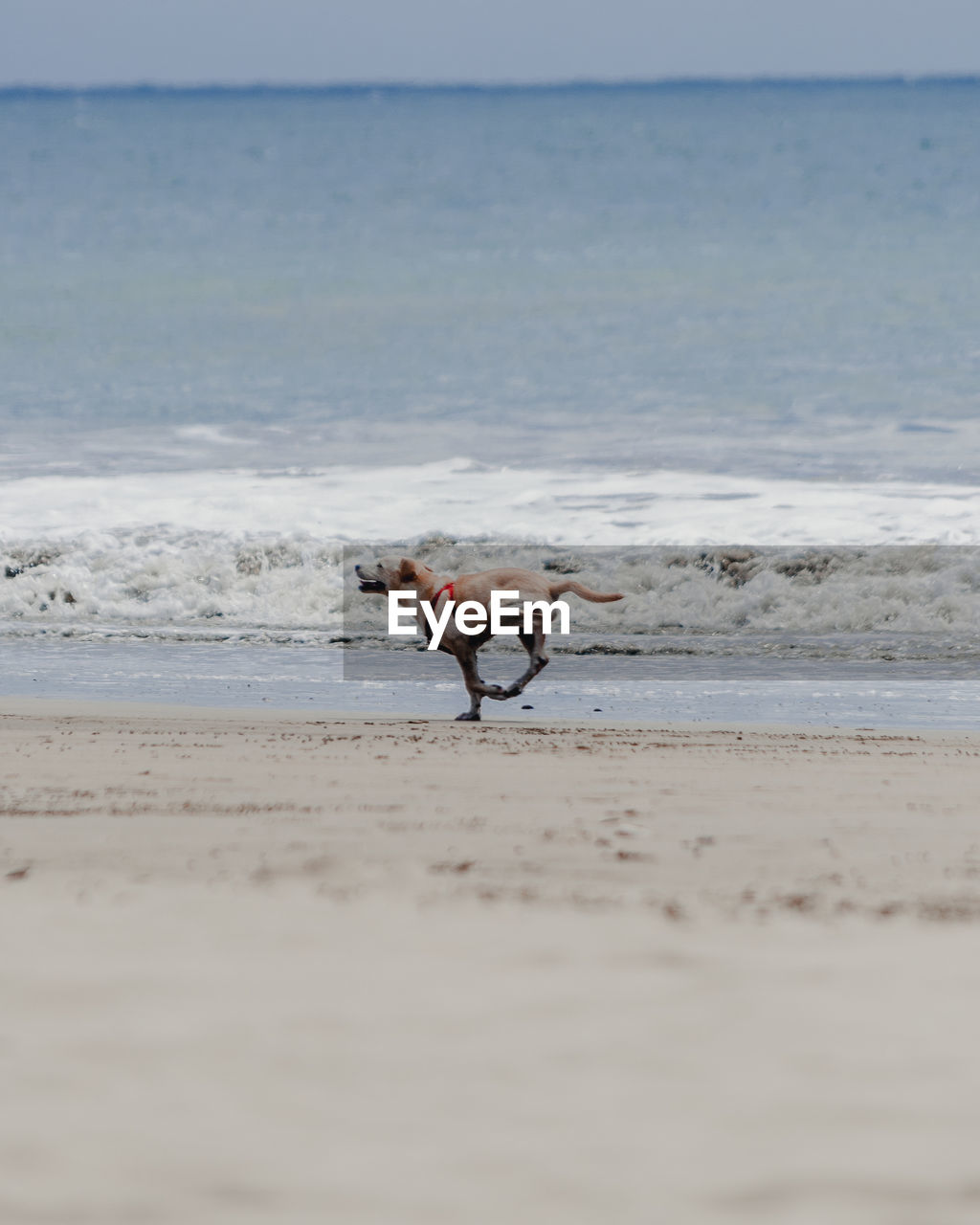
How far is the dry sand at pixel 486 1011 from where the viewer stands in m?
1.82

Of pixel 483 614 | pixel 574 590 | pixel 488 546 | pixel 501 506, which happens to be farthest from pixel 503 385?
pixel 483 614

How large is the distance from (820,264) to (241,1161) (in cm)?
3111

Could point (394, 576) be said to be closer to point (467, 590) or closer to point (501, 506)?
point (467, 590)

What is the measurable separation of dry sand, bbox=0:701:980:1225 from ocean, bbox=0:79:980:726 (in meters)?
4.96

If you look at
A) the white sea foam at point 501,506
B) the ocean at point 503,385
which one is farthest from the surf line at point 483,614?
the white sea foam at point 501,506

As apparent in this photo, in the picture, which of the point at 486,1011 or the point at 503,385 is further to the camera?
the point at 503,385

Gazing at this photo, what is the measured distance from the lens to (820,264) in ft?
100

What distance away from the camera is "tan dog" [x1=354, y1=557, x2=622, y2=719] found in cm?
834

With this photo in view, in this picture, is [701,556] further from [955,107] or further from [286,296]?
[955,107]

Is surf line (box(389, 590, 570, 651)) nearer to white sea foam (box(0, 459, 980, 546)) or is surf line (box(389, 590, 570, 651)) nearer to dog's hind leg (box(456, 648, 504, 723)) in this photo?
dog's hind leg (box(456, 648, 504, 723))

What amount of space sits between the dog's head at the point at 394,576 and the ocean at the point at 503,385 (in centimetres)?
108

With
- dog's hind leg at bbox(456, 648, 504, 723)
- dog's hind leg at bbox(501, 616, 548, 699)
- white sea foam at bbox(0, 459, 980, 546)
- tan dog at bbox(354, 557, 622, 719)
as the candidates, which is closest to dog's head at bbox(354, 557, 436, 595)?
tan dog at bbox(354, 557, 622, 719)

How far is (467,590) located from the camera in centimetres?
835

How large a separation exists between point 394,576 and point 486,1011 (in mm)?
6097
